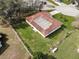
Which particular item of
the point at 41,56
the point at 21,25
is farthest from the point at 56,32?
the point at 41,56

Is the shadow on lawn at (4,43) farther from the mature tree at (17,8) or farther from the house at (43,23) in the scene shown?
the house at (43,23)

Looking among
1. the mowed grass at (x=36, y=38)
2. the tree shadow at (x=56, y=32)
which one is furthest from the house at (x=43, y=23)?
the mowed grass at (x=36, y=38)

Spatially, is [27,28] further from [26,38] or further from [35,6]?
[35,6]

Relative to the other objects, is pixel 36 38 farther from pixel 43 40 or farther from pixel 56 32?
pixel 56 32

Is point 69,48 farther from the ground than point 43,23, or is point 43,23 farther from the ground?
point 43,23

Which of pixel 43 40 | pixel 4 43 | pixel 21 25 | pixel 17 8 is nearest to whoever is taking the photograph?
pixel 4 43

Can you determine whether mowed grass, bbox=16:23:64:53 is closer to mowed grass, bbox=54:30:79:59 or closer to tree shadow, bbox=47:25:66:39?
tree shadow, bbox=47:25:66:39
